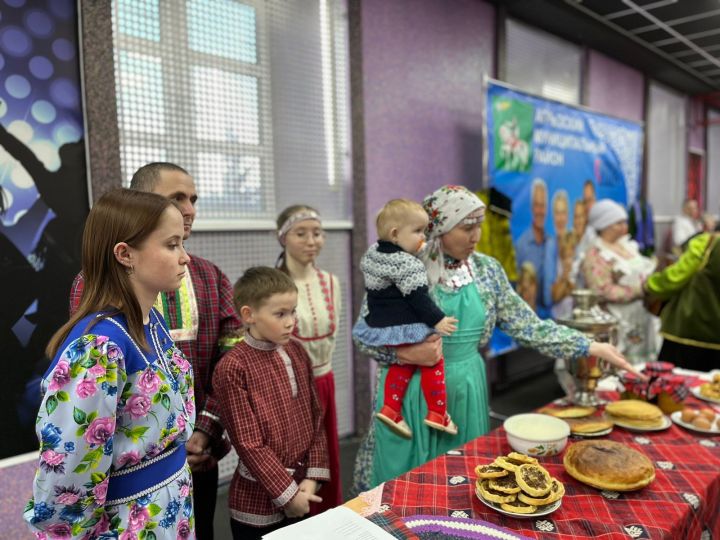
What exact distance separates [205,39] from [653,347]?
3.63 m

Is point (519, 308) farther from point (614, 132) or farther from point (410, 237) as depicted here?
point (614, 132)

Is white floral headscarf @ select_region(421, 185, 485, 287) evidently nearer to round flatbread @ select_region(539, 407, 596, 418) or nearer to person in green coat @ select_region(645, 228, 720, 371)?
round flatbread @ select_region(539, 407, 596, 418)

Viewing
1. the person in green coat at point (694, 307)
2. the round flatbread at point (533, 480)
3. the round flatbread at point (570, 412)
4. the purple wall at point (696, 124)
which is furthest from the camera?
the purple wall at point (696, 124)

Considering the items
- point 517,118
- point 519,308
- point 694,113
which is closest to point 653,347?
point 517,118

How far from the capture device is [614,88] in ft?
21.8

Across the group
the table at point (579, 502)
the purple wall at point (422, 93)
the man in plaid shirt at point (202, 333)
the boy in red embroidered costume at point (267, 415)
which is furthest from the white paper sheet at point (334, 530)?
the purple wall at point (422, 93)

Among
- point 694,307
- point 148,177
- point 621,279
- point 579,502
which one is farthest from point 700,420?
point 621,279

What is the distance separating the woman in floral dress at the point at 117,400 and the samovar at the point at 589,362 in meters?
1.30

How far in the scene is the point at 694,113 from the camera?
9031 millimetres

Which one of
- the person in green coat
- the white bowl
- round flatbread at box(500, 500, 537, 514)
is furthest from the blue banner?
round flatbread at box(500, 500, 537, 514)

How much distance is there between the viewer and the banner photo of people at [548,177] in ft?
13.2

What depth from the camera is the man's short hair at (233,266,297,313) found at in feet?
5.24

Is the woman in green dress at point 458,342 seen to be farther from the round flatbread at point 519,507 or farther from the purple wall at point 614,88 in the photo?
the purple wall at point 614,88

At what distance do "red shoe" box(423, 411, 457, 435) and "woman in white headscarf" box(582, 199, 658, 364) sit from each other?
2.28 meters
